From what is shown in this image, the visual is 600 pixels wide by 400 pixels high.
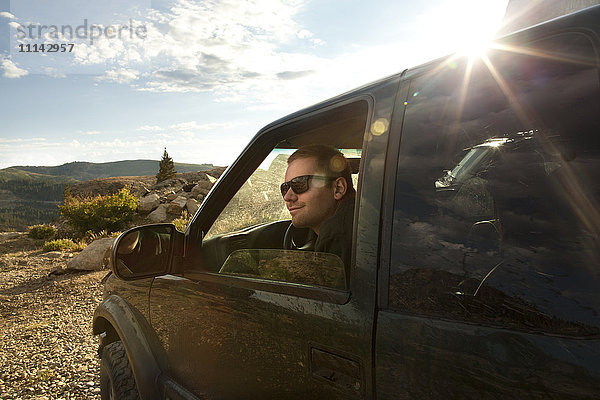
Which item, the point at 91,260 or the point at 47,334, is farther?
the point at 91,260

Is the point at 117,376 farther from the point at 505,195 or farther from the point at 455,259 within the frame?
the point at 505,195

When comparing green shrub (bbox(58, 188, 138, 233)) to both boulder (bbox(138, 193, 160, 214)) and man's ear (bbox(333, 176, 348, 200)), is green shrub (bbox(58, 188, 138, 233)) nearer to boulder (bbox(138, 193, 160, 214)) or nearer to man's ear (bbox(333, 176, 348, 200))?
boulder (bbox(138, 193, 160, 214))

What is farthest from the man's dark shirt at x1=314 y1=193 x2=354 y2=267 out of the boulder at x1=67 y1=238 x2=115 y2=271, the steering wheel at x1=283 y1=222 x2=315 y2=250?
the boulder at x1=67 y1=238 x2=115 y2=271

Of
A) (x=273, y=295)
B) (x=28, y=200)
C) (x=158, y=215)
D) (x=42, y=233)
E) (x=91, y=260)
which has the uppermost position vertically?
(x=273, y=295)

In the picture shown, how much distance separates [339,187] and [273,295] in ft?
2.33

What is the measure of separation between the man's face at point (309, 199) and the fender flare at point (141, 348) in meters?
0.94

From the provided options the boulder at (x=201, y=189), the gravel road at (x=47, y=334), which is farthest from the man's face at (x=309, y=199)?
the boulder at (x=201, y=189)

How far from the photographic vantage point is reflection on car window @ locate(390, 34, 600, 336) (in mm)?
712

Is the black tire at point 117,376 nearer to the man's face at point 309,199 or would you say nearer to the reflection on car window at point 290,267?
the reflection on car window at point 290,267

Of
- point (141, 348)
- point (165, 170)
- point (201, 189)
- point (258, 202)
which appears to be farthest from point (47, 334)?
point (165, 170)

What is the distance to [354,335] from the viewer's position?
3.21 feet

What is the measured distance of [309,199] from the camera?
179cm

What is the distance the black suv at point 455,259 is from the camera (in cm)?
71

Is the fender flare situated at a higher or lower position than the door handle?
lower
